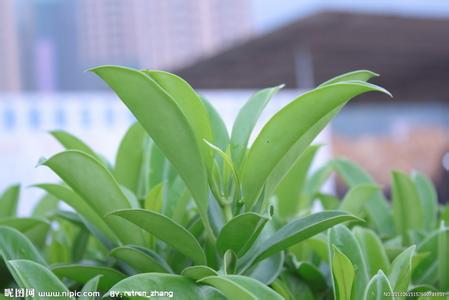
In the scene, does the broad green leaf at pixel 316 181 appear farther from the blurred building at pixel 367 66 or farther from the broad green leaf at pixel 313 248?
the blurred building at pixel 367 66

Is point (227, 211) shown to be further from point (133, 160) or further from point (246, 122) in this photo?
point (133, 160)

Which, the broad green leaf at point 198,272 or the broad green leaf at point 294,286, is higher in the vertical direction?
the broad green leaf at point 198,272

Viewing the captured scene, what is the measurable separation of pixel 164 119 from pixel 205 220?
0.12 m

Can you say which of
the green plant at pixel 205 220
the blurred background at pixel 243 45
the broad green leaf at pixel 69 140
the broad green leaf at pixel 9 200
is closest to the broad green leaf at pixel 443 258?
the green plant at pixel 205 220

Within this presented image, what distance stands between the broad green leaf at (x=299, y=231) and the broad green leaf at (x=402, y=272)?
8cm

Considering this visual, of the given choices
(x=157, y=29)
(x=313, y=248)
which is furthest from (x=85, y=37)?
(x=313, y=248)

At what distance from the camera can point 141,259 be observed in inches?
29.9

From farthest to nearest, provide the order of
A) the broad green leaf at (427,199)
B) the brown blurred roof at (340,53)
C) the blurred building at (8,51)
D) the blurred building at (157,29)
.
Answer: the blurred building at (157,29) < the blurred building at (8,51) < the brown blurred roof at (340,53) < the broad green leaf at (427,199)

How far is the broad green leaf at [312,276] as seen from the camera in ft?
2.76

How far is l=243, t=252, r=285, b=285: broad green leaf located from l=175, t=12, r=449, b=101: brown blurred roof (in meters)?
5.82

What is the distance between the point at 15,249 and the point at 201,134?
23cm

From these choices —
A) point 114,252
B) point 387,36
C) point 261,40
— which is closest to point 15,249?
point 114,252

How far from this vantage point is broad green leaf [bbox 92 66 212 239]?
2.14ft

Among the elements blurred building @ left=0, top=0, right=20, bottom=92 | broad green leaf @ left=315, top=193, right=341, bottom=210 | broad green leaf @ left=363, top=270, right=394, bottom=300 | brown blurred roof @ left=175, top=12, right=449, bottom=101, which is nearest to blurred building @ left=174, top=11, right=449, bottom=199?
brown blurred roof @ left=175, top=12, right=449, bottom=101
